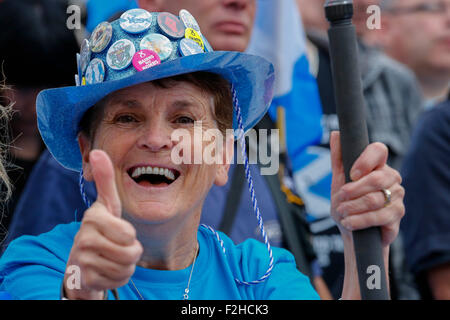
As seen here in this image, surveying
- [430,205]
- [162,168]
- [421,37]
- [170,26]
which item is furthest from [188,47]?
[421,37]

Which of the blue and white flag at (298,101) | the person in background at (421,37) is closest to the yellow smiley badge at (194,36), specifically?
the blue and white flag at (298,101)

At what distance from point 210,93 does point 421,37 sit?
3.19 m

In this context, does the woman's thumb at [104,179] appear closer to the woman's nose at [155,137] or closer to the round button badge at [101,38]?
the woman's nose at [155,137]

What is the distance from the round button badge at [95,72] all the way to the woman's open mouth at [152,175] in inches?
9.7

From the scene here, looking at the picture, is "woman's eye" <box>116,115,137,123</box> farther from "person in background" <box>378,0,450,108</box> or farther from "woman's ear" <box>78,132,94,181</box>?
"person in background" <box>378,0,450,108</box>

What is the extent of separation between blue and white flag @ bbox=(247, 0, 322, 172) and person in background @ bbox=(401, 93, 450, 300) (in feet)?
1.66

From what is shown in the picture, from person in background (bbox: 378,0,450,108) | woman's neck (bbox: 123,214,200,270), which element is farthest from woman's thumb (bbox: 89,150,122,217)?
person in background (bbox: 378,0,450,108)

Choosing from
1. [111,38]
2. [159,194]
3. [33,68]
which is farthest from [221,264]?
[33,68]

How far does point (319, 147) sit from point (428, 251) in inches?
33.3

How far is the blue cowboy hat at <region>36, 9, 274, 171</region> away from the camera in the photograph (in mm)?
1988

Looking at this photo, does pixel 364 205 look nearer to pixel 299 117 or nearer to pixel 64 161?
pixel 64 161

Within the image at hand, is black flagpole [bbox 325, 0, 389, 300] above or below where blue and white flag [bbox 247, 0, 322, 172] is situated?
below

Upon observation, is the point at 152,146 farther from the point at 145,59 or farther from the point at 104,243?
the point at 104,243
